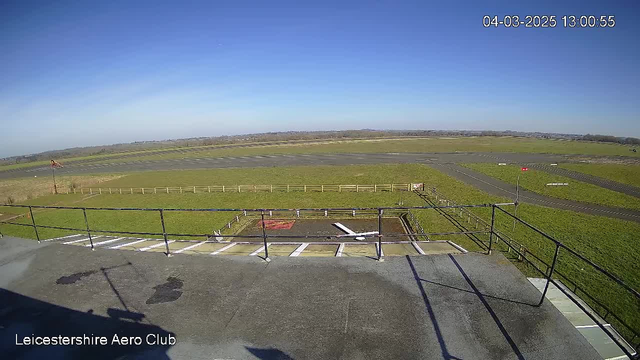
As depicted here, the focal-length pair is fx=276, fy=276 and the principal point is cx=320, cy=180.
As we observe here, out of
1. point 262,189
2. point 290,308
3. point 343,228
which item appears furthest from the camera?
point 262,189

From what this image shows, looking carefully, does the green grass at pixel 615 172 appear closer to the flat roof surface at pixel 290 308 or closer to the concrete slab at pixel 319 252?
the concrete slab at pixel 319 252

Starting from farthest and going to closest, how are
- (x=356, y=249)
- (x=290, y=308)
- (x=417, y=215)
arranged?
(x=417, y=215)
(x=356, y=249)
(x=290, y=308)

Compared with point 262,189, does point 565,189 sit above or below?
below

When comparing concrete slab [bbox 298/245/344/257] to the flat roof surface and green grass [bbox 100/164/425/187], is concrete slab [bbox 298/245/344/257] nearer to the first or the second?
the flat roof surface

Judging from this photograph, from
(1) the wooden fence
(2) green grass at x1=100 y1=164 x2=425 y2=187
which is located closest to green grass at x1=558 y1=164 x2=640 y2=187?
(2) green grass at x1=100 y1=164 x2=425 y2=187

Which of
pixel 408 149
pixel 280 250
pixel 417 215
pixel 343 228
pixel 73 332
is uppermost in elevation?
pixel 73 332

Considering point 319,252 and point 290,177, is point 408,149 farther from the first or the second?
point 319,252

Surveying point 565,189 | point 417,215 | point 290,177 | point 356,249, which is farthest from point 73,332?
point 565,189
